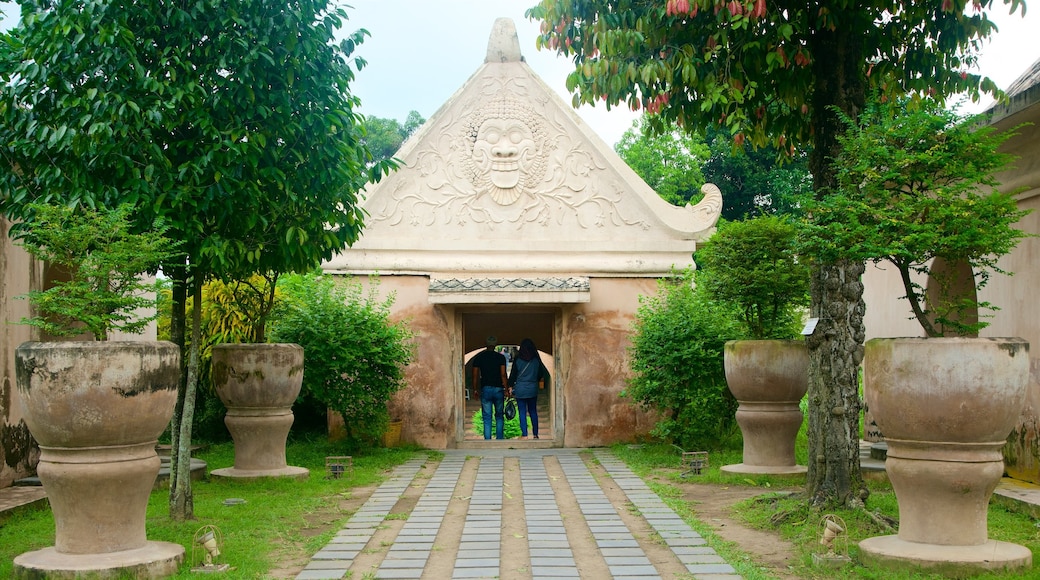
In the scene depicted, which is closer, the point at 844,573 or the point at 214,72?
the point at 844,573

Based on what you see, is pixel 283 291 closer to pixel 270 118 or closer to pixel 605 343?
pixel 605 343

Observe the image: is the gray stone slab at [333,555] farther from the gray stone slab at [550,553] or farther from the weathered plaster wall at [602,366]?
the weathered plaster wall at [602,366]

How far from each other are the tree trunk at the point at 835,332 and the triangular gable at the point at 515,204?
6575mm

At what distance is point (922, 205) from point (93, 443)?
5039mm

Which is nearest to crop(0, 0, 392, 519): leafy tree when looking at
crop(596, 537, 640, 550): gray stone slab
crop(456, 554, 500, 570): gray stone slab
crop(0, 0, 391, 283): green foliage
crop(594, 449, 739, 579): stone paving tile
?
crop(0, 0, 391, 283): green foliage

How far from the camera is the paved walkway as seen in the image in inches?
238

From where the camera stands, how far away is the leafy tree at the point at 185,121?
6742 mm

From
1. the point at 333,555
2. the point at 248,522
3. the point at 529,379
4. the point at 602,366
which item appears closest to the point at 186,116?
the point at 248,522

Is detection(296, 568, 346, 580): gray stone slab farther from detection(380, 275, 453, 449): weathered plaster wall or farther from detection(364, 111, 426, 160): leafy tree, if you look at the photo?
detection(364, 111, 426, 160): leafy tree

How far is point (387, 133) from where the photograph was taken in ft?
110

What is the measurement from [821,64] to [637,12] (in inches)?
58.9

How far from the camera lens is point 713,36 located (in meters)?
7.61

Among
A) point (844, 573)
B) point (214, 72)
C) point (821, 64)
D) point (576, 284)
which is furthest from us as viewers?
point (576, 284)

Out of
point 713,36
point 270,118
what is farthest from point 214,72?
point 713,36
